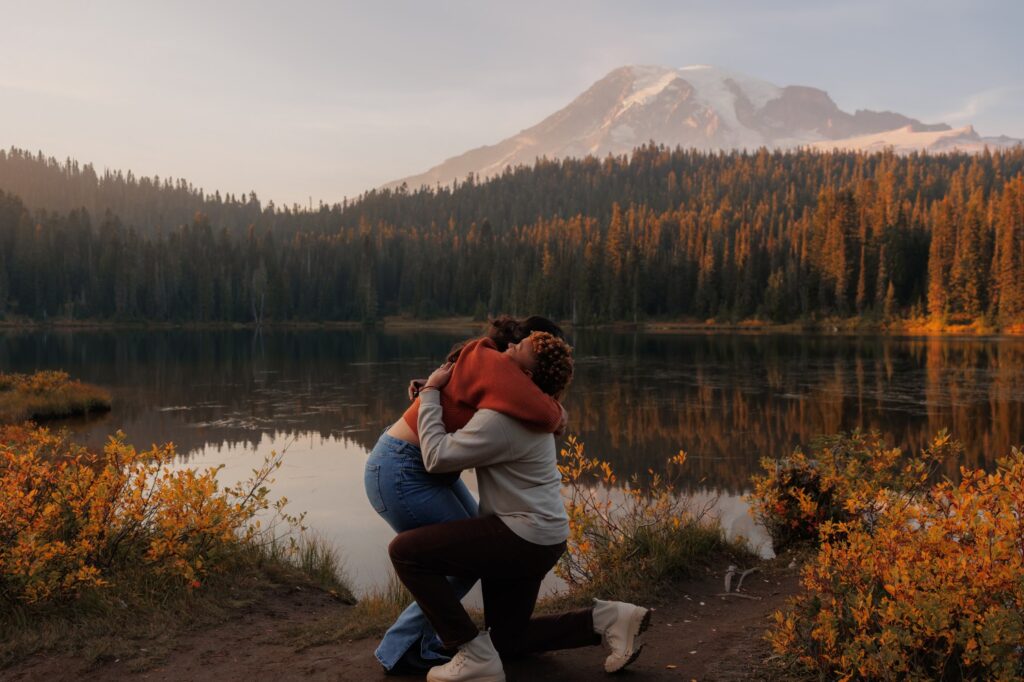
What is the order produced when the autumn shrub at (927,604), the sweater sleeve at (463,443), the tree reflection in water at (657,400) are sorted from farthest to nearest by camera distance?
the tree reflection in water at (657,400), the sweater sleeve at (463,443), the autumn shrub at (927,604)

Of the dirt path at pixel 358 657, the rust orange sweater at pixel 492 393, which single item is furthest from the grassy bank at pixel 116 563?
the rust orange sweater at pixel 492 393

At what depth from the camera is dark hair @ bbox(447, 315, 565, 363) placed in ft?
15.7

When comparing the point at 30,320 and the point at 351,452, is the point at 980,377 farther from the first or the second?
the point at 30,320

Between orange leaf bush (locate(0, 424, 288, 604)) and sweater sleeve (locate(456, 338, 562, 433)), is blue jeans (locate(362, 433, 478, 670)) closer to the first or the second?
sweater sleeve (locate(456, 338, 562, 433))

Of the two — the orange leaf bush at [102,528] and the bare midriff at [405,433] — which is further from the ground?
the bare midriff at [405,433]

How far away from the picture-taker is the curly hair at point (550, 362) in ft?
15.1

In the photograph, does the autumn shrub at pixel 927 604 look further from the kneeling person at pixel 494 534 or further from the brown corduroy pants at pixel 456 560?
the brown corduroy pants at pixel 456 560

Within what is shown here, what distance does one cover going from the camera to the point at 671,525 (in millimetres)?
7871

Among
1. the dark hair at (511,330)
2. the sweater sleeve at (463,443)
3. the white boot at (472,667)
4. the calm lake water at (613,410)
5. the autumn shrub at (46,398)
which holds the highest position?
the dark hair at (511,330)

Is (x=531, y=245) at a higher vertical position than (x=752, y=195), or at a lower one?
lower

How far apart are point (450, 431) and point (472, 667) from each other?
1.44m

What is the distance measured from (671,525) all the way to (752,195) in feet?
635

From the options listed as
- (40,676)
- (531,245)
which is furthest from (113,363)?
(531,245)

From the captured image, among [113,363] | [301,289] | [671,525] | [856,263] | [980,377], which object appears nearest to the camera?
[671,525]
